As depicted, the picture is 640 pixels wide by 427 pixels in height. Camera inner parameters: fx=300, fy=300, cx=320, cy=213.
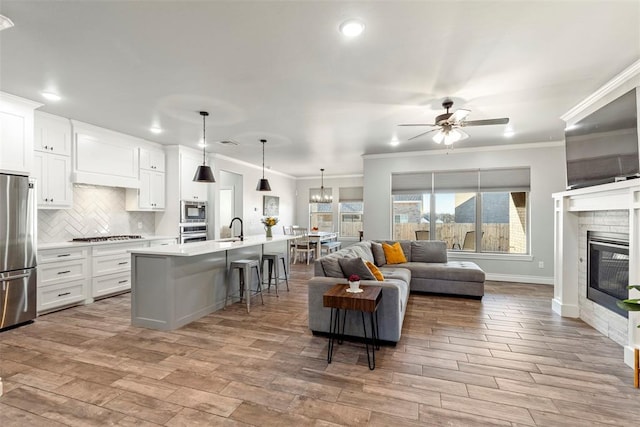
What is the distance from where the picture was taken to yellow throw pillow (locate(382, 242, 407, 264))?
5.42 meters

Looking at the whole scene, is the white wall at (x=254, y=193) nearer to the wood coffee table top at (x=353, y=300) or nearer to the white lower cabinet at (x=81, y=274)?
the white lower cabinet at (x=81, y=274)

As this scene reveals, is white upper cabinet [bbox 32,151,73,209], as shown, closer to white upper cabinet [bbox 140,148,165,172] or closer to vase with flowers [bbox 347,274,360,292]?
white upper cabinet [bbox 140,148,165,172]

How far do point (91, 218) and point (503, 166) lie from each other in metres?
7.68

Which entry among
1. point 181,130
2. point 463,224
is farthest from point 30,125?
point 463,224

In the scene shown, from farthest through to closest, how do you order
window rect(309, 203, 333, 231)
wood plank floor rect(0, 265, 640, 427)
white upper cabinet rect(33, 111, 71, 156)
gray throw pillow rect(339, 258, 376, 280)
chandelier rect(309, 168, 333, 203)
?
window rect(309, 203, 333, 231) → chandelier rect(309, 168, 333, 203) → white upper cabinet rect(33, 111, 71, 156) → gray throw pillow rect(339, 258, 376, 280) → wood plank floor rect(0, 265, 640, 427)

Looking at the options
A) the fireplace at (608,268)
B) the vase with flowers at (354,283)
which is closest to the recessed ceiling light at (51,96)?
the vase with flowers at (354,283)

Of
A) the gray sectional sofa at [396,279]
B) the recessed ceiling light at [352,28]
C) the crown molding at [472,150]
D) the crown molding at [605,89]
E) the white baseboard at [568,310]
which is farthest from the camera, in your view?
the crown molding at [472,150]

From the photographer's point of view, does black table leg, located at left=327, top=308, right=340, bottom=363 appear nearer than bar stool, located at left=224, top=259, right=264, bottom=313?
Yes

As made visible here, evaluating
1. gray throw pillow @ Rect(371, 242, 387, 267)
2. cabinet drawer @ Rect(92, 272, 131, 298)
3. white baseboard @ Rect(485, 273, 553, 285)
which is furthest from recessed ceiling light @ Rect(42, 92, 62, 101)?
white baseboard @ Rect(485, 273, 553, 285)

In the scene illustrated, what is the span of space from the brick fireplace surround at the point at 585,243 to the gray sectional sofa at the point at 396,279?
1064 mm

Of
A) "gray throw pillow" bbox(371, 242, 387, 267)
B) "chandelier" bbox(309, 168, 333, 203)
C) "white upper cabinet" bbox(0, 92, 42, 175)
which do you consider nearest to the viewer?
"white upper cabinet" bbox(0, 92, 42, 175)

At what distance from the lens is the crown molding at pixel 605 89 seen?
2821 mm

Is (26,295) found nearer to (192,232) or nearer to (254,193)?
(192,232)

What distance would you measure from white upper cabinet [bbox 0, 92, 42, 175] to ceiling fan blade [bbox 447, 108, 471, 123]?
506 cm
